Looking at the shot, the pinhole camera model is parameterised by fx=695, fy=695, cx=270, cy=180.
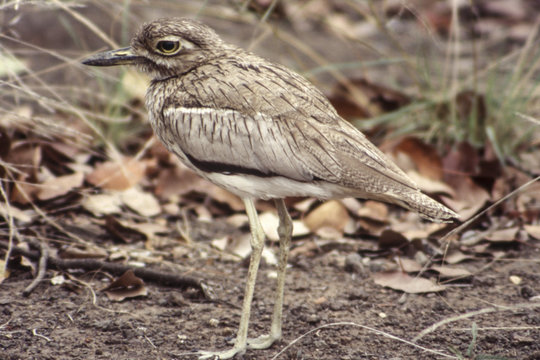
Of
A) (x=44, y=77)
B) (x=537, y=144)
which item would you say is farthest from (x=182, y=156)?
(x=44, y=77)

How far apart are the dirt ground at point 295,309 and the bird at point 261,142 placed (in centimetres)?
22

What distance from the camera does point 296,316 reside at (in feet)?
11.2

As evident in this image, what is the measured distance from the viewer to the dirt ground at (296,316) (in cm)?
300

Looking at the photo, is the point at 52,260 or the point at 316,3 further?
the point at 316,3

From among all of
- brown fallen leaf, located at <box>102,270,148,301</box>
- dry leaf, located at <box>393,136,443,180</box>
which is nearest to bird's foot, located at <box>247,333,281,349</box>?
brown fallen leaf, located at <box>102,270,148,301</box>

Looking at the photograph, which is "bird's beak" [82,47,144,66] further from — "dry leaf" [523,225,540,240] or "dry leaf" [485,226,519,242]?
→ "dry leaf" [523,225,540,240]

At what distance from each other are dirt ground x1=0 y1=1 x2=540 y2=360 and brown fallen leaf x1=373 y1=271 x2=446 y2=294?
1.3 inches

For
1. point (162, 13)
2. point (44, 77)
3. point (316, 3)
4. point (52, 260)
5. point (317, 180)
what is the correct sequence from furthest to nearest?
point (316, 3) → point (162, 13) → point (44, 77) → point (52, 260) → point (317, 180)

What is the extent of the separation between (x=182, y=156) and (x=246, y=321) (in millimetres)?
809

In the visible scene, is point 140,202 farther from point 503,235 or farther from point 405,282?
point 503,235

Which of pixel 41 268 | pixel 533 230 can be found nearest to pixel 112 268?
pixel 41 268

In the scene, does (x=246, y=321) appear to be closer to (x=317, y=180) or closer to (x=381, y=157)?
(x=317, y=180)

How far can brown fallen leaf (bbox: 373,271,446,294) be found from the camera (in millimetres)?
3547

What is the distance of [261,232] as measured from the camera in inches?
127
